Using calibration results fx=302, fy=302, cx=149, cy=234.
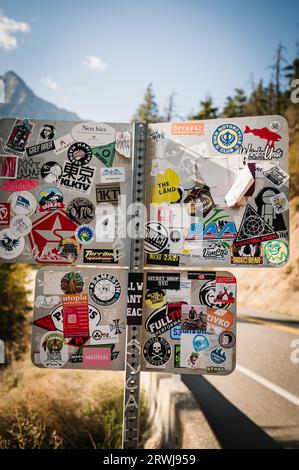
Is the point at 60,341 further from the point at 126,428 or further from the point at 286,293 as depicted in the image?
the point at 286,293

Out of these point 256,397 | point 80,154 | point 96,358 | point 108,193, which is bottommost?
point 256,397

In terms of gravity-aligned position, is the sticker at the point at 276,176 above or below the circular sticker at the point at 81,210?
above

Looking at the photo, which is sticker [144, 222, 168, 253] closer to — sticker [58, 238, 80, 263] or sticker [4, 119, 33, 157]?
sticker [58, 238, 80, 263]

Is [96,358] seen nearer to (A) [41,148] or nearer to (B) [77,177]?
(B) [77,177]

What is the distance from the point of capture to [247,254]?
175cm

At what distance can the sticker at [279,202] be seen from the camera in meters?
1.74

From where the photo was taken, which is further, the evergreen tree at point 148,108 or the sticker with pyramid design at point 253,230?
the evergreen tree at point 148,108

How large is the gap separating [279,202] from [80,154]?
4.00 feet

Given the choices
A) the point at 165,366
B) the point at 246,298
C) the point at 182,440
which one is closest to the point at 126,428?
the point at 165,366

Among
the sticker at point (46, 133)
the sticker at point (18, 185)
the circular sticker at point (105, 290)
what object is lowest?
the circular sticker at point (105, 290)

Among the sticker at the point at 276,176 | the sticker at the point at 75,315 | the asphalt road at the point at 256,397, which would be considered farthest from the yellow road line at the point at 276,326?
the sticker at the point at 75,315

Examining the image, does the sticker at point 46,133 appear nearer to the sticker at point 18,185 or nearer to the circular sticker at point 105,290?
the sticker at point 18,185

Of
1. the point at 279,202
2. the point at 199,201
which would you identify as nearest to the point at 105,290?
the point at 199,201

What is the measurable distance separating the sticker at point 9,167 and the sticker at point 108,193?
0.53 meters
